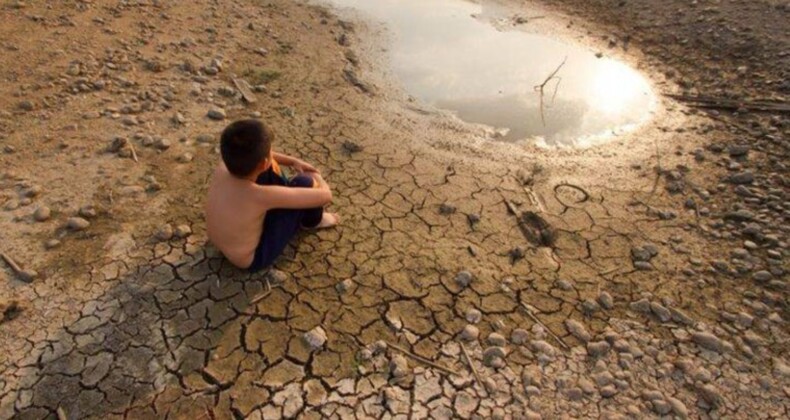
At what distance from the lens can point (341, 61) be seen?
5.90 m

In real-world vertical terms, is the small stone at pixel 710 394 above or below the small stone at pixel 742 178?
below

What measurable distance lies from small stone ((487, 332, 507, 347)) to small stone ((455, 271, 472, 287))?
406mm

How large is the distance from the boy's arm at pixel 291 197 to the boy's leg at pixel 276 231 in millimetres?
111

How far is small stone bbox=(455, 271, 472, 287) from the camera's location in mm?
3162

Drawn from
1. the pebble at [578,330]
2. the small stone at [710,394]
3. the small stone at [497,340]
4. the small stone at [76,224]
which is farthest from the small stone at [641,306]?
the small stone at [76,224]

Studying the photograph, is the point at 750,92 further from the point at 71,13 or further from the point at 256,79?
the point at 71,13

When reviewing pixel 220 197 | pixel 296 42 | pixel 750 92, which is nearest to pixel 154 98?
pixel 296 42

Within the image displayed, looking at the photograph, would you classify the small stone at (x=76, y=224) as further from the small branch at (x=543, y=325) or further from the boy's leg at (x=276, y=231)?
the small branch at (x=543, y=325)

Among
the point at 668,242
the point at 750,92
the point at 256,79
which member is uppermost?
the point at 750,92

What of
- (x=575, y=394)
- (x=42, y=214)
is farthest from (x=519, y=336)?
(x=42, y=214)

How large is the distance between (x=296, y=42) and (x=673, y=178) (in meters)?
4.42

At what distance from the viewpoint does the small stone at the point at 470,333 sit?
2.84 metres

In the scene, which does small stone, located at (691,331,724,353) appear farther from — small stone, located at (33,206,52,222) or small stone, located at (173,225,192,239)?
small stone, located at (33,206,52,222)

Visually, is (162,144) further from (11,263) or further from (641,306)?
(641,306)
